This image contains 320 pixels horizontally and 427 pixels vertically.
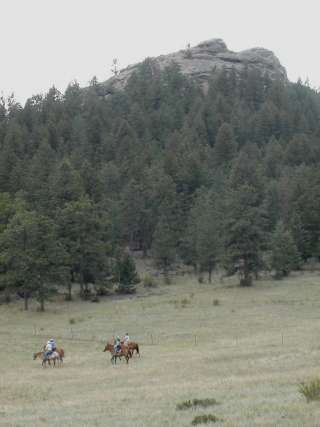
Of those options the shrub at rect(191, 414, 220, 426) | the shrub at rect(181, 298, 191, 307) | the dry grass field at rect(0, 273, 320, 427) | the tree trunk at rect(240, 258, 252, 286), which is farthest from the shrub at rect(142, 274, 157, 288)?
the shrub at rect(191, 414, 220, 426)

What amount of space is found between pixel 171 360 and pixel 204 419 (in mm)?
19617

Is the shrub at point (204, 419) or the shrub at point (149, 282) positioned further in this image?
the shrub at point (149, 282)

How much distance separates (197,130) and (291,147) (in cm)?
2716

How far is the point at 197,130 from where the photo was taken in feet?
492

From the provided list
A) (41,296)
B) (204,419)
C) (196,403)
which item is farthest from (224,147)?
(204,419)

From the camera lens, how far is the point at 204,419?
664 inches

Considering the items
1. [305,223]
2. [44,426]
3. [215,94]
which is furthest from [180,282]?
[215,94]

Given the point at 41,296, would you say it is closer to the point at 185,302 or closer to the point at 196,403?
the point at 185,302

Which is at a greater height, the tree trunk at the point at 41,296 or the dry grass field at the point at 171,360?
the tree trunk at the point at 41,296

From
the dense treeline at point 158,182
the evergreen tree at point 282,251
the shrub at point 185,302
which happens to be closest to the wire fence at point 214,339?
the shrub at point 185,302

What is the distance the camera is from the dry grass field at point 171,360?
64.7ft

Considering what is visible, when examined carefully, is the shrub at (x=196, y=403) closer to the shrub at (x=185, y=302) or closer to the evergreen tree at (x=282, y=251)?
the shrub at (x=185, y=302)

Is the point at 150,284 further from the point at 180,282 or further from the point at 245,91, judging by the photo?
the point at 245,91

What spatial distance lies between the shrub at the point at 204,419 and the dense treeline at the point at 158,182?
189 ft
